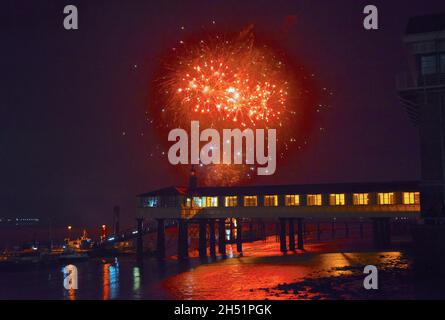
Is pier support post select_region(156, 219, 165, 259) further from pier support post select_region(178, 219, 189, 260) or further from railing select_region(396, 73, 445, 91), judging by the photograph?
railing select_region(396, 73, 445, 91)

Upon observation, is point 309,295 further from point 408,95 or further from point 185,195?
point 185,195

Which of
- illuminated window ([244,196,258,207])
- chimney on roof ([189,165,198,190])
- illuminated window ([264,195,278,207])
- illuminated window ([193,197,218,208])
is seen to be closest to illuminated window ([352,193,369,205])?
illuminated window ([264,195,278,207])

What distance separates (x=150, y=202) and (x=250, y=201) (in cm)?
1374

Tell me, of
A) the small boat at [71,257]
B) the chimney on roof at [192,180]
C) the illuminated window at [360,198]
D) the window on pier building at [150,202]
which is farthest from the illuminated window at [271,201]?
the small boat at [71,257]

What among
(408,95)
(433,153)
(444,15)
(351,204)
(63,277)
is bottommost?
(63,277)

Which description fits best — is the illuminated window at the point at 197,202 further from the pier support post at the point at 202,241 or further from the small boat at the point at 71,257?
the small boat at the point at 71,257

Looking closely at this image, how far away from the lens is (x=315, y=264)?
59688 mm

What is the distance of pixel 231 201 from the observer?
2795 inches

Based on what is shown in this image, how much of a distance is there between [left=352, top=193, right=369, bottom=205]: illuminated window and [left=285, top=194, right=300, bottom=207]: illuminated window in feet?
22.3

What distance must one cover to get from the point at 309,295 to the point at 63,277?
→ 3276cm

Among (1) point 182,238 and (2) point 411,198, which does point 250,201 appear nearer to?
(1) point 182,238

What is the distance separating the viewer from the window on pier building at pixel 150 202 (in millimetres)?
73250
